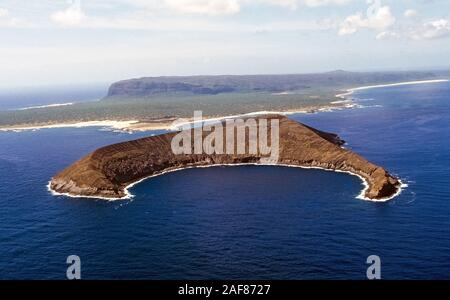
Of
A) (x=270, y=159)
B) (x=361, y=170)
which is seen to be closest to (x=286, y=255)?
(x=361, y=170)

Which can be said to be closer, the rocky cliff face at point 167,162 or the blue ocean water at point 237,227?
the blue ocean water at point 237,227

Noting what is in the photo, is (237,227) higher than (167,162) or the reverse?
the reverse

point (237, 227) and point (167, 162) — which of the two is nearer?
point (237, 227)

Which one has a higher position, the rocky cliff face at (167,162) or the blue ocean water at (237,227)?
the rocky cliff face at (167,162)

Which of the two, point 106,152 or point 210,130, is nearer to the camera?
→ point 106,152
